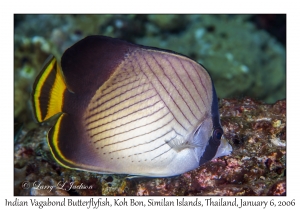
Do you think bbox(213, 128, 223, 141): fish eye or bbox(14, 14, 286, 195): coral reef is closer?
bbox(213, 128, 223, 141): fish eye

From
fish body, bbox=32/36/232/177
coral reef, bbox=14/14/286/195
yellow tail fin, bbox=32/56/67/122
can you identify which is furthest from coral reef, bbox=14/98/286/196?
yellow tail fin, bbox=32/56/67/122

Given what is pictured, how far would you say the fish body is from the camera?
4.24 ft

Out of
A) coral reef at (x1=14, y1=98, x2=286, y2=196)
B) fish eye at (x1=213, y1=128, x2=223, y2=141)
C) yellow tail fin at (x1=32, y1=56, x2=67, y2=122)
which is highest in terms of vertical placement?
yellow tail fin at (x1=32, y1=56, x2=67, y2=122)

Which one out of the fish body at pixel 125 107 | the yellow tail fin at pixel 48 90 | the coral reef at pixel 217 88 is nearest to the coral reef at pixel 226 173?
the coral reef at pixel 217 88

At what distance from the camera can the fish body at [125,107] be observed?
1293 mm

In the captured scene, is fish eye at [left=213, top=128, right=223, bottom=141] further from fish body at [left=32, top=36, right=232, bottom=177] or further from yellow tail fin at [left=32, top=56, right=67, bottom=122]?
yellow tail fin at [left=32, top=56, right=67, bottom=122]

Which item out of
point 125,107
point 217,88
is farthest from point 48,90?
point 217,88

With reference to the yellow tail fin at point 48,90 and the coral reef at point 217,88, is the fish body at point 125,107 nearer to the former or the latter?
the yellow tail fin at point 48,90

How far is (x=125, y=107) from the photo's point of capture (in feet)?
4.23

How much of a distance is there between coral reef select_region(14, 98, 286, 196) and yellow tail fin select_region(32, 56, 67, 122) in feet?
2.09

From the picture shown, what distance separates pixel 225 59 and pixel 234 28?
1.86ft

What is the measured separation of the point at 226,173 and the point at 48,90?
3.76 ft
